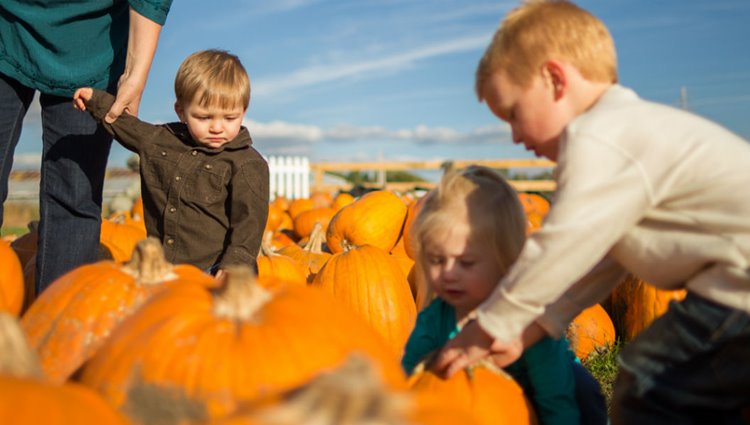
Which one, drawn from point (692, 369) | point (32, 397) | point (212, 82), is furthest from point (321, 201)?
point (32, 397)

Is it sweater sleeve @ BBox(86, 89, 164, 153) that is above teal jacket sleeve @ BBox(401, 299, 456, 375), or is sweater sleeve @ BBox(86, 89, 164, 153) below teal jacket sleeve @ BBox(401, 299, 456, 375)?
above

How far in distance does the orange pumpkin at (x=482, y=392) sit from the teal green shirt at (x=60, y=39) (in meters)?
2.39

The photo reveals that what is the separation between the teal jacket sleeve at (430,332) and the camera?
2861mm

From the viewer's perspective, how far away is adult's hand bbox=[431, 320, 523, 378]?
233 centimetres

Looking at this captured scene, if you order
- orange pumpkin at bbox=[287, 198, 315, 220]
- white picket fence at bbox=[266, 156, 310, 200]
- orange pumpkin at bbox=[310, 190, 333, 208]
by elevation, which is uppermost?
orange pumpkin at bbox=[287, 198, 315, 220]

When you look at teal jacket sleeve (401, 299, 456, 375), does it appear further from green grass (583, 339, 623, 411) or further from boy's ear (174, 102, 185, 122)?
boy's ear (174, 102, 185, 122)

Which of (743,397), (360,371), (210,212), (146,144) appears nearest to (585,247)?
(743,397)

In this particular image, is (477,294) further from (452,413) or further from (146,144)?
(146,144)

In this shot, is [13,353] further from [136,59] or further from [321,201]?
[321,201]

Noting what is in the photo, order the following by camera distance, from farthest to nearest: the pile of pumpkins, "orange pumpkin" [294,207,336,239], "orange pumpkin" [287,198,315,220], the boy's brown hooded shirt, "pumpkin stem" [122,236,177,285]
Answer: "orange pumpkin" [287,198,315,220] < "orange pumpkin" [294,207,336,239] < the boy's brown hooded shirt < "pumpkin stem" [122,236,177,285] < the pile of pumpkins

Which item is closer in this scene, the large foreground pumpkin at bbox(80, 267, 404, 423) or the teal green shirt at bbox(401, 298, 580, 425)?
the large foreground pumpkin at bbox(80, 267, 404, 423)

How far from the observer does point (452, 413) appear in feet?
5.41

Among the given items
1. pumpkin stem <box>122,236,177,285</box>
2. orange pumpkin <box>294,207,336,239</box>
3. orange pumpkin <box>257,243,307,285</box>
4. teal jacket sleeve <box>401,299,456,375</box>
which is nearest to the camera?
pumpkin stem <box>122,236,177,285</box>

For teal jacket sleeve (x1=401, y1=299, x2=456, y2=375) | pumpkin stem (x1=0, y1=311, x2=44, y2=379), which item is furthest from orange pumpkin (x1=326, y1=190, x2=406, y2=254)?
pumpkin stem (x1=0, y1=311, x2=44, y2=379)
